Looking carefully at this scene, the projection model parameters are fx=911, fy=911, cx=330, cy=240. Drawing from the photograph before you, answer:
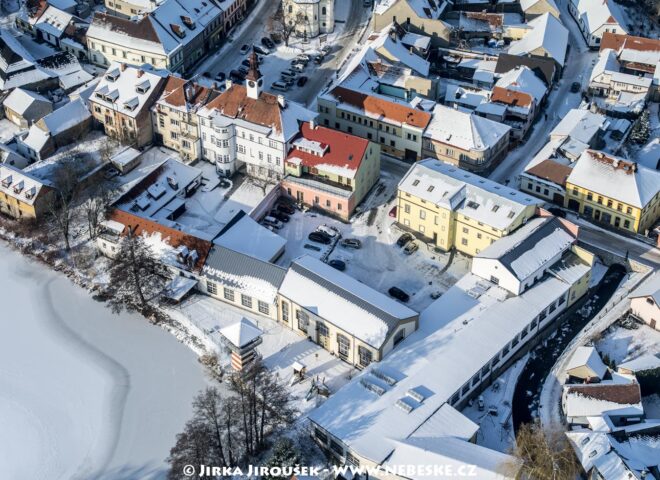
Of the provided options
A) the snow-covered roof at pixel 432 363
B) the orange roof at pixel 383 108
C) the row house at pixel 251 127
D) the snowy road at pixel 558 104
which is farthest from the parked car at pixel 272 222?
the snowy road at pixel 558 104

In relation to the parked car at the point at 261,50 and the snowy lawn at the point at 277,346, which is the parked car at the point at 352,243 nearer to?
the snowy lawn at the point at 277,346

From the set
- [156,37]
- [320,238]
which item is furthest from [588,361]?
[156,37]

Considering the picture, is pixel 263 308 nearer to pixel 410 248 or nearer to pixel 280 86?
pixel 410 248

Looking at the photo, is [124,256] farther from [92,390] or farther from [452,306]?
[452,306]

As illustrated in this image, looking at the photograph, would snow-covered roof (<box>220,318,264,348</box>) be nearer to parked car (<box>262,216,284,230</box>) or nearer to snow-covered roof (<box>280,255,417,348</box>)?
snow-covered roof (<box>280,255,417,348</box>)

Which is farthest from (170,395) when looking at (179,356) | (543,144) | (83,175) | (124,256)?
(543,144)
